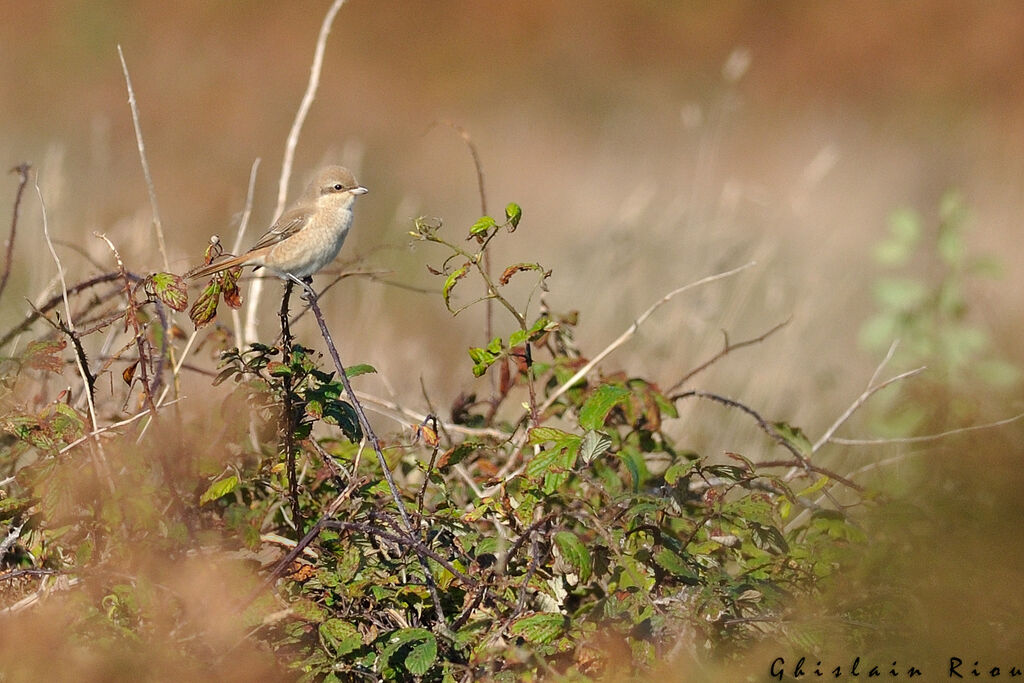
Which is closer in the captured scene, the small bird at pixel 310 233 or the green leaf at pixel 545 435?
the green leaf at pixel 545 435

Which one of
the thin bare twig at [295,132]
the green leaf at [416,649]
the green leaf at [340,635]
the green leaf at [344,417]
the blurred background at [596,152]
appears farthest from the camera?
the blurred background at [596,152]

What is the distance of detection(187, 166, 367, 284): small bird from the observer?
3082 mm

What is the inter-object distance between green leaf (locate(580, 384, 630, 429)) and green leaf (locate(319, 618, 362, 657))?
569mm

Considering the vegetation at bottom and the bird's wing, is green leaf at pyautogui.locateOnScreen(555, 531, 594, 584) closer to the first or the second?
the vegetation at bottom

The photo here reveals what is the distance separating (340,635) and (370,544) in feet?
0.93

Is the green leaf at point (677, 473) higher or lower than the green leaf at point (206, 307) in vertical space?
lower

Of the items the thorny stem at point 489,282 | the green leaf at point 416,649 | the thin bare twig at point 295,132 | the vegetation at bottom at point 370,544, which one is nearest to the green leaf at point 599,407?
the vegetation at bottom at point 370,544

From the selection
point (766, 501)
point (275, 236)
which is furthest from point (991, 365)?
point (275, 236)

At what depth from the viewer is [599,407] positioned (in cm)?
207

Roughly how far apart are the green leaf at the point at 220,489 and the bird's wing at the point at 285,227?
1062 millimetres

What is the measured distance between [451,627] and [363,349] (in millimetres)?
2449

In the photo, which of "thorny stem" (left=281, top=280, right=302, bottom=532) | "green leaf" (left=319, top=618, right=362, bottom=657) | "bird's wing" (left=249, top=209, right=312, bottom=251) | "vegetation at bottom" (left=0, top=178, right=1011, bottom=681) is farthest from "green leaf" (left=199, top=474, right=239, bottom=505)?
"bird's wing" (left=249, top=209, right=312, bottom=251)

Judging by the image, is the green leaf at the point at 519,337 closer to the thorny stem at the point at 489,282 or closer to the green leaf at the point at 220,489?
the thorny stem at the point at 489,282

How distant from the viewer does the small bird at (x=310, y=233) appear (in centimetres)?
308
